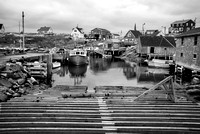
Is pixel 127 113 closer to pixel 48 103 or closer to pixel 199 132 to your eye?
pixel 199 132

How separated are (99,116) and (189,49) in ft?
69.4

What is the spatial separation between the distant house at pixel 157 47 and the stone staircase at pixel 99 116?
42.8m

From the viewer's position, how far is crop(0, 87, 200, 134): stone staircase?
19.0ft

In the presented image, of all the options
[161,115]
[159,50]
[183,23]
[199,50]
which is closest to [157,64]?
[159,50]

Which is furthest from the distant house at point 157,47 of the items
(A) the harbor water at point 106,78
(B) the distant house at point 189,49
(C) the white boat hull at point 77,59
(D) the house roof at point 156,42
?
(B) the distant house at point 189,49

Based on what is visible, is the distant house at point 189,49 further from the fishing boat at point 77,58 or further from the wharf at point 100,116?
the fishing boat at point 77,58

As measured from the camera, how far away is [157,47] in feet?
161

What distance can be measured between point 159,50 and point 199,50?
1117 inches

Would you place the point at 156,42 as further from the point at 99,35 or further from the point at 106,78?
the point at 99,35

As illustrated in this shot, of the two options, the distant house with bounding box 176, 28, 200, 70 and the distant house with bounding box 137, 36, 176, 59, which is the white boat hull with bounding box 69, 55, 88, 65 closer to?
the distant house with bounding box 176, 28, 200, 70

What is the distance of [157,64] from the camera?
39.0 m

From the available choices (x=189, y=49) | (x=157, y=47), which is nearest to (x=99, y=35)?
(x=157, y=47)

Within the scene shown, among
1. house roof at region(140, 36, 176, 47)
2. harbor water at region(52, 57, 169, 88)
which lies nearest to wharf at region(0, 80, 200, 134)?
harbor water at region(52, 57, 169, 88)

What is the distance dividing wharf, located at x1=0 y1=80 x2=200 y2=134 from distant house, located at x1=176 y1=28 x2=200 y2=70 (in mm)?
15958
